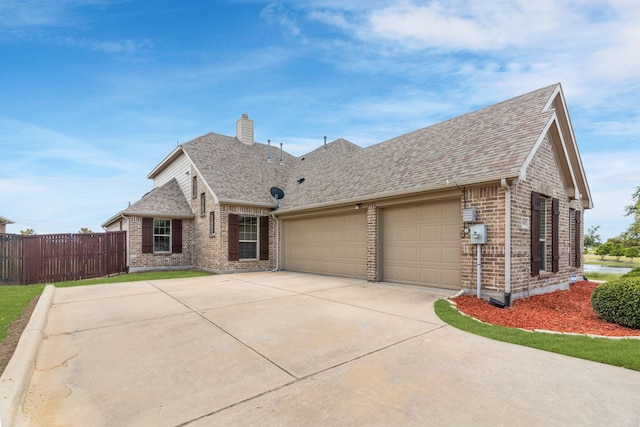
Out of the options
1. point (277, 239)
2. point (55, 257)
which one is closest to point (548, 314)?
point (277, 239)

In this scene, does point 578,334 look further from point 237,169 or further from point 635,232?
point 635,232

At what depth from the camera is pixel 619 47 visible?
8.80 m

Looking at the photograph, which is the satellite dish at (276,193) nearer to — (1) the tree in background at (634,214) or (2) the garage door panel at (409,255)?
(2) the garage door panel at (409,255)

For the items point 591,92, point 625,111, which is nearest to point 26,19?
point 591,92

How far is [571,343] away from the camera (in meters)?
4.12

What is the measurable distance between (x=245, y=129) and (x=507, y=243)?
51.2 feet

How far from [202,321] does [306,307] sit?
6.76 ft

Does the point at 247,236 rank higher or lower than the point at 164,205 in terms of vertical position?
lower

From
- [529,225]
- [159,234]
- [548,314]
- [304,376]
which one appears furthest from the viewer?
[159,234]

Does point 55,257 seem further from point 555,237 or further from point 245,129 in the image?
point 555,237

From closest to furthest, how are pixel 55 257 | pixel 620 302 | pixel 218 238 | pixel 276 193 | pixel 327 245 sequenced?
pixel 620 302 < pixel 327 245 < pixel 55 257 < pixel 218 238 < pixel 276 193

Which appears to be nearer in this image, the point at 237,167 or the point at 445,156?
the point at 445,156

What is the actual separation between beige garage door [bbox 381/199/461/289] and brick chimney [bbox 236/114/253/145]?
1158cm

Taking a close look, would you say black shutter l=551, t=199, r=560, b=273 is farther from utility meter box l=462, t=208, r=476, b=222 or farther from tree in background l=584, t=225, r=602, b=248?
tree in background l=584, t=225, r=602, b=248
